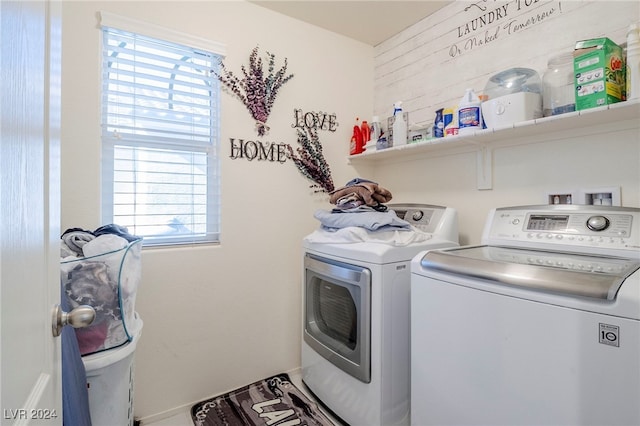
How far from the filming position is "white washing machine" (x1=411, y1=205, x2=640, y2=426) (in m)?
0.74

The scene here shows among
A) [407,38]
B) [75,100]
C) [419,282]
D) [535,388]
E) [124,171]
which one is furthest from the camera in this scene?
[407,38]

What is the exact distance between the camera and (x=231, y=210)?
188 centimetres

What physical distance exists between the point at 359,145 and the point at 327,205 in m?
0.51

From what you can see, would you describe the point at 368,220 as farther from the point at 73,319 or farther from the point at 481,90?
the point at 73,319

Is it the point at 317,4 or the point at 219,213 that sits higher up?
the point at 317,4

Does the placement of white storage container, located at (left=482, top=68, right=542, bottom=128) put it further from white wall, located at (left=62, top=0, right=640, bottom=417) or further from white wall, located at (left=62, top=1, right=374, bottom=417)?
white wall, located at (left=62, top=1, right=374, bottom=417)

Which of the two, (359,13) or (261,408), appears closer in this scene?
(261,408)

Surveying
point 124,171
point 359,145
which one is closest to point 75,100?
point 124,171

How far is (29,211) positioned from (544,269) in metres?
1.19

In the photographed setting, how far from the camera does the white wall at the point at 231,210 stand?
4.90 feet

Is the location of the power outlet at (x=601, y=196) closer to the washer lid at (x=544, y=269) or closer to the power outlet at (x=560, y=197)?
the power outlet at (x=560, y=197)

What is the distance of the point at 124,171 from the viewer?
1602 millimetres

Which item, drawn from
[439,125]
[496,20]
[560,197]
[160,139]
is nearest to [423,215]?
[439,125]

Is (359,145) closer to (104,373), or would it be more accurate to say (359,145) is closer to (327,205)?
(327,205)
